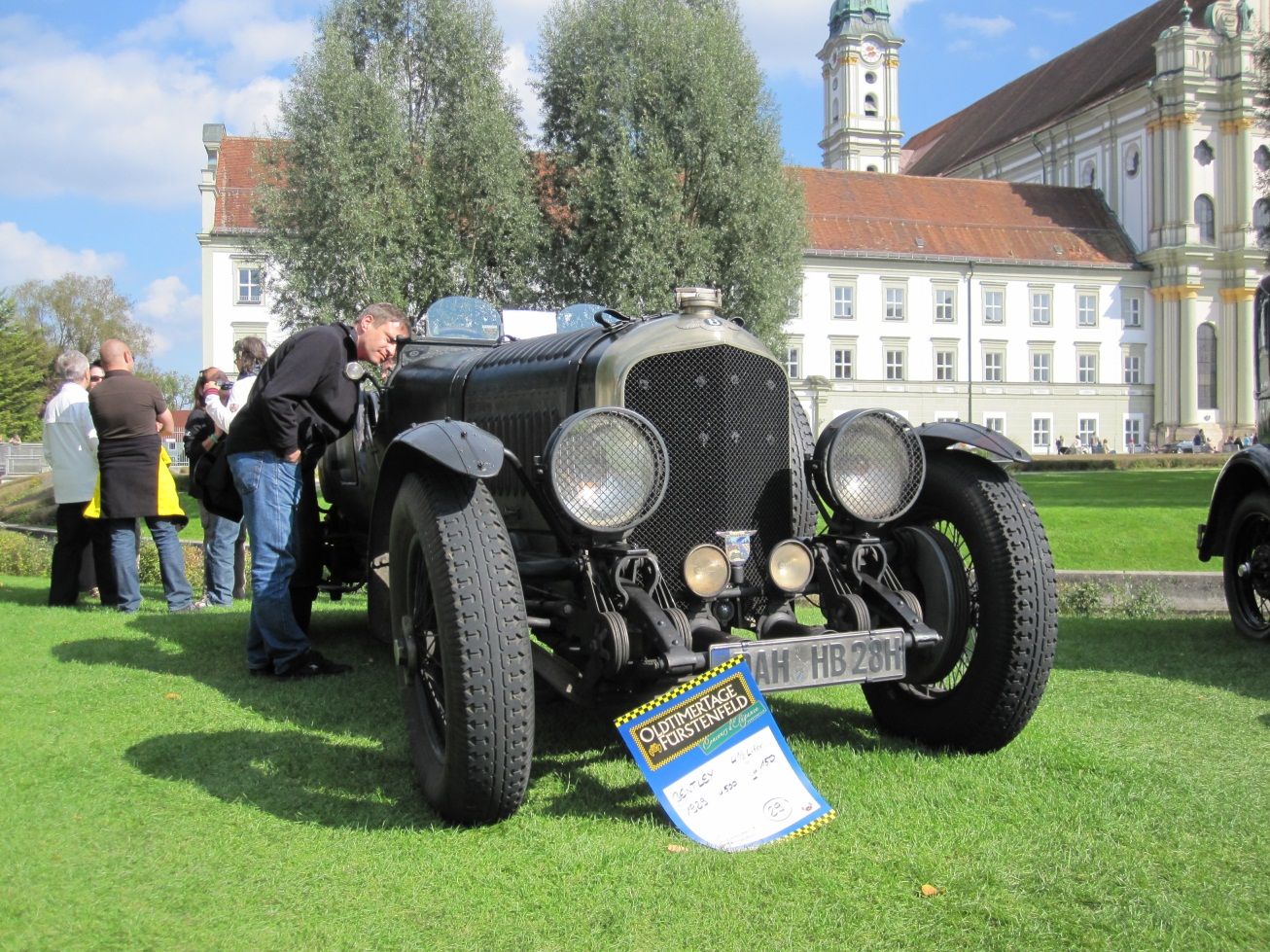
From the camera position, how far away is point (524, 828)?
346 cm

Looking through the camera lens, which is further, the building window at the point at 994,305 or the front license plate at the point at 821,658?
the building window at the point at 994,305

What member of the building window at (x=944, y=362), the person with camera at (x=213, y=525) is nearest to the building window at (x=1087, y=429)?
the building window at (x=944, y=362)

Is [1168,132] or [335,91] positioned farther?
[1168,132]

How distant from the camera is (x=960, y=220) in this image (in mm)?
58906

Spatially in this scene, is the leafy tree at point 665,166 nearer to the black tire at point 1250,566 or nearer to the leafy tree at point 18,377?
the black tire at point 1250,566

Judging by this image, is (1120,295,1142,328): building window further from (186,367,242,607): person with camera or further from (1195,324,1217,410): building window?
(186,367,242,607): person with camera

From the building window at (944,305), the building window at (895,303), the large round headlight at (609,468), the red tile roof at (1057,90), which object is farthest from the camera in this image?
the red tile roof at (1057,90)

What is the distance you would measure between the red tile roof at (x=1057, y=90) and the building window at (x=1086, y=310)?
12195 millimetres

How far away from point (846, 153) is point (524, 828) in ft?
286

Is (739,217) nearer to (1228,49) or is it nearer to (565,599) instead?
(565,599)

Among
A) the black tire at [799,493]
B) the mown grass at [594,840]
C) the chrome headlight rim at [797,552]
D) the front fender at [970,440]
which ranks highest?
the front fender at [970,440]

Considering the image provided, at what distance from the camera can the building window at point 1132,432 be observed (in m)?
60.0

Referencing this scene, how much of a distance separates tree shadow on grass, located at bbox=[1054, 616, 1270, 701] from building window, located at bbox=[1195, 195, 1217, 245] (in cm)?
5934

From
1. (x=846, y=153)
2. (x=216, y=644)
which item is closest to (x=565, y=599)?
(x=216, y=644)
